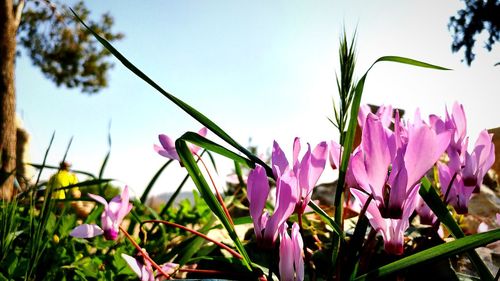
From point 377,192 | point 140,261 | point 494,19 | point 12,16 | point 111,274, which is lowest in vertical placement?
point 111,274

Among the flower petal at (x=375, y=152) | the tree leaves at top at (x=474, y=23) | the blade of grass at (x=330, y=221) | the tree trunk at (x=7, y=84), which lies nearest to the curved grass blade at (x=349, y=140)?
the blade of grass at (x=330, y=221)

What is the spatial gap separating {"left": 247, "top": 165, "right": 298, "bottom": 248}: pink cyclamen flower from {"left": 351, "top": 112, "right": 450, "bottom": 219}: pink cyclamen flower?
0.33 ft

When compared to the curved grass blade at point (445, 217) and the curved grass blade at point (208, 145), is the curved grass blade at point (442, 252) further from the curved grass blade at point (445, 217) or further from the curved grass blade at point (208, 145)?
the curved grass blade at point (208, 145)

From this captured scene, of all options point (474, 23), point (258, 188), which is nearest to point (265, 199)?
point (258, 188)

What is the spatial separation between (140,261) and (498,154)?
301 centimetres

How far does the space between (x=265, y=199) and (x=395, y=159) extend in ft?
0.64

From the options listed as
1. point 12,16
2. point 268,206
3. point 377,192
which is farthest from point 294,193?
point 12,16

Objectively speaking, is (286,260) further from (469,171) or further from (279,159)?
(469,171)

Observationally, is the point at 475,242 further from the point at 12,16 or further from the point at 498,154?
the point at 12,16

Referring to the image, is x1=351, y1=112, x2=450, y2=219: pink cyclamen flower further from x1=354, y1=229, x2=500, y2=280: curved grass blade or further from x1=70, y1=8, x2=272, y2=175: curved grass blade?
x1=70, y1=8, x2=272, y2=175: curved grass blade

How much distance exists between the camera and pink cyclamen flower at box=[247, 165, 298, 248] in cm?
62

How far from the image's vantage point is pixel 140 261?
929mm

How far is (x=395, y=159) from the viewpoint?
58cm

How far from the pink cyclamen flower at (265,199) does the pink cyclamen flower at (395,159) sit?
101mm
